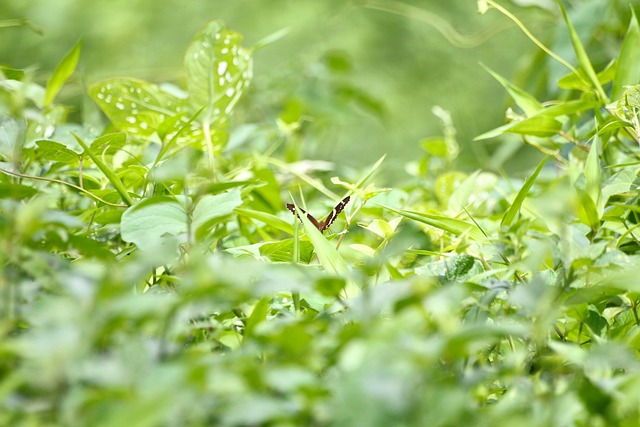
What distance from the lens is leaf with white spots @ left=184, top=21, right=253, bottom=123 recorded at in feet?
2.34

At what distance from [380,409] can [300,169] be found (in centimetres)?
60

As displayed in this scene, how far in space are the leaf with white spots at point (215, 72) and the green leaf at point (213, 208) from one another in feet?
0.76

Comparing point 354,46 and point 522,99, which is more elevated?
point 354,46

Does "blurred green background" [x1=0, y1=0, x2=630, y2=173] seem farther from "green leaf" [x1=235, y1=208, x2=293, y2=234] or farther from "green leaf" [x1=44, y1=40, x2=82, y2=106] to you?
"green leaf" [x1=235, y1=208, x2=293, y2=234]

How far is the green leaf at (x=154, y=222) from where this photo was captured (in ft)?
1.54

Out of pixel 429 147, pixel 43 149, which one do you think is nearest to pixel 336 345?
pixel 43 149

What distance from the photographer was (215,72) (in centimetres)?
71

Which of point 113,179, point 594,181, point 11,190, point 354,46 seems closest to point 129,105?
point 113,179

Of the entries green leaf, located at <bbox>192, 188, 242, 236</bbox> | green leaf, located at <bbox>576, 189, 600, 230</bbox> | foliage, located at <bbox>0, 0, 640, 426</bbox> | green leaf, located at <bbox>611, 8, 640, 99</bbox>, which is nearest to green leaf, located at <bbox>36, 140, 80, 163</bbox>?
foliage, located at <bbox>0, 0, 640, 426</bbox>

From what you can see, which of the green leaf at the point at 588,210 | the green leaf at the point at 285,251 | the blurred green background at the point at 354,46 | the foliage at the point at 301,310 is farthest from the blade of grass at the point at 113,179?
the blurred green background at the point at 354,46

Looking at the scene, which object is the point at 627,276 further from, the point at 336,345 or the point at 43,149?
the point at 43,149

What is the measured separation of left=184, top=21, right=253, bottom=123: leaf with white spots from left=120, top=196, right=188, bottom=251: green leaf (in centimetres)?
24

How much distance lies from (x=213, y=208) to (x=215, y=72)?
10.5 inches

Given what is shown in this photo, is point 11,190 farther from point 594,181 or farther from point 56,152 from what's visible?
point 594,181
